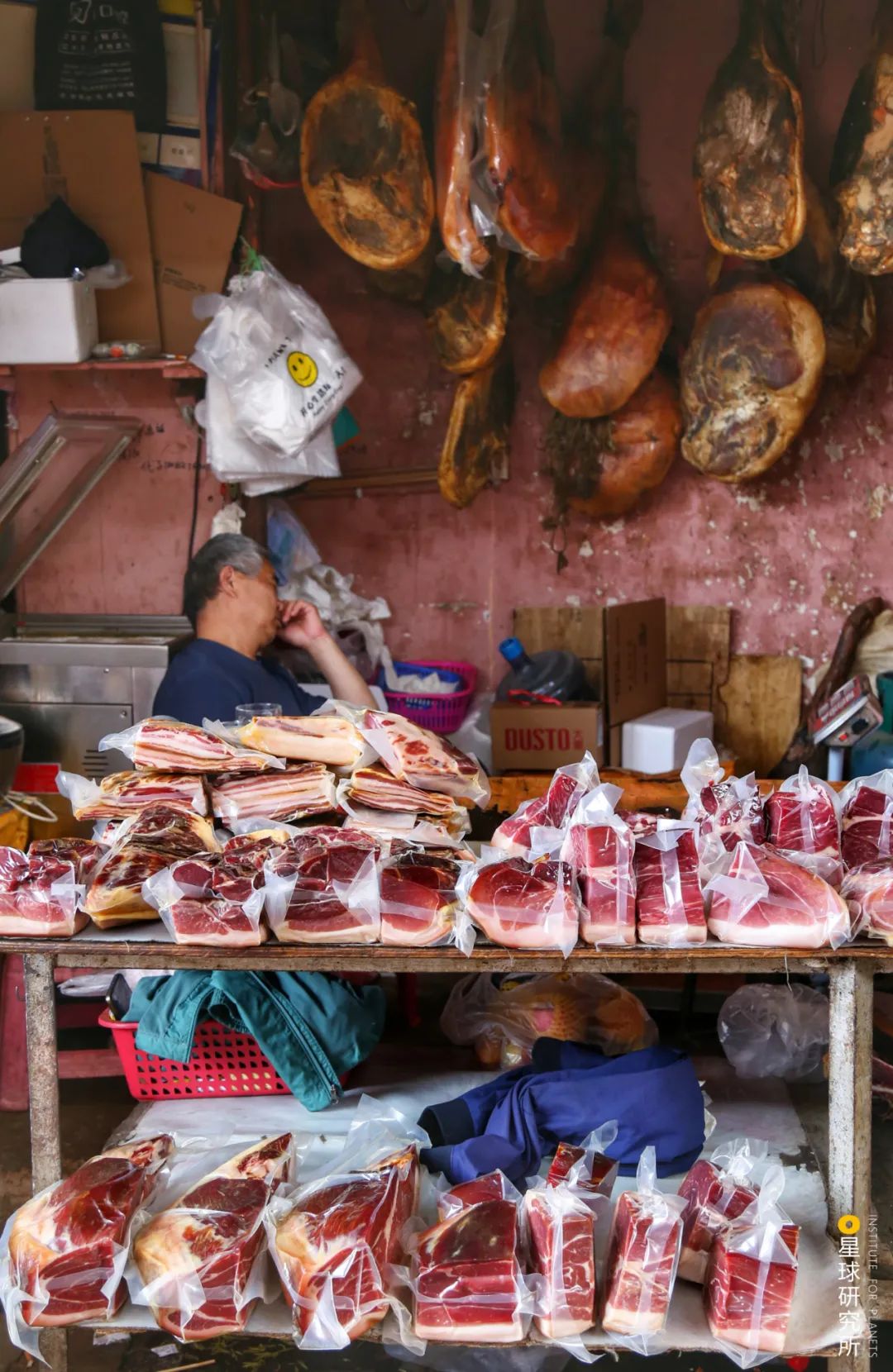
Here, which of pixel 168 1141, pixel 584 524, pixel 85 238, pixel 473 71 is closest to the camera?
pixel 168 1141

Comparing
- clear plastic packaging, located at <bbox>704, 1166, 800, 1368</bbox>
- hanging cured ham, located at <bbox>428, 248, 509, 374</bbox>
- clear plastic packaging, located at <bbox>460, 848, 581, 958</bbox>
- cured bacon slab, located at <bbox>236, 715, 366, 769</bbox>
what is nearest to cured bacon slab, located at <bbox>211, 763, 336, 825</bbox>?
cured bacon slab, located at <bbox>236, 715, 366, 769</bbox>

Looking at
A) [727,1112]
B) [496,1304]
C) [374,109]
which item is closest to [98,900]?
[496,1304]

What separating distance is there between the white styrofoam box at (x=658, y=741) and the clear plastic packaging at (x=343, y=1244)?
2467 mm

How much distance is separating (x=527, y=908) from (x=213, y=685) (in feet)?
6.33

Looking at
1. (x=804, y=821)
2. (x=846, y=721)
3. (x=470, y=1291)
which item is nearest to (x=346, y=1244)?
(x=470, y=1291)

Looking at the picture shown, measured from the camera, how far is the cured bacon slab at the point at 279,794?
2.50m

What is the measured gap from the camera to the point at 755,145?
383cm

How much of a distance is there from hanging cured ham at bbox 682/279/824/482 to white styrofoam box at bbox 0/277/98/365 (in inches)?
82.2

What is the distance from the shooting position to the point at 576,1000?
286 centimetres

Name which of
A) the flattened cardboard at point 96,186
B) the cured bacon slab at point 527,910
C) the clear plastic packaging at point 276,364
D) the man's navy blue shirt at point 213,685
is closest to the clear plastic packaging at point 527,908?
the cured bacon slab at point 527,910

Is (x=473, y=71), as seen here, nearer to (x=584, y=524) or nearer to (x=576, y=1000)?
(x=584, y=524)

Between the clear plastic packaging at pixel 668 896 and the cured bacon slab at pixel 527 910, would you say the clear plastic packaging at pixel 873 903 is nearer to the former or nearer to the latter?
the clear plastic packaging at pixel 668 896

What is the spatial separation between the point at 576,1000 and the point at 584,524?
2.70 metres

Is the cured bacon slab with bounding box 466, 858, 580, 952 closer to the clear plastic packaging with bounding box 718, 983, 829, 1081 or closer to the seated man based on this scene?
the clear plastic packaging with bounding box 718, 983, 829, 1081
